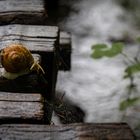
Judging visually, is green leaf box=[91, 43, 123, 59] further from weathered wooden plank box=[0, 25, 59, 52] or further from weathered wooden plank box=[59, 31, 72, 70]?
weathered wooden plank box=[0, 25, 59, 52]

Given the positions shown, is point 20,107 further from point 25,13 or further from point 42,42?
point 25,13

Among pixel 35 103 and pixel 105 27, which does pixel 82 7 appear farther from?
pixel 35 103

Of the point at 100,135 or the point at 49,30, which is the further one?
the point at 49,30

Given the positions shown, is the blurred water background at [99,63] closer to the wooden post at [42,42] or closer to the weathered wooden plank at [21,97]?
the wooden post at [42,42]

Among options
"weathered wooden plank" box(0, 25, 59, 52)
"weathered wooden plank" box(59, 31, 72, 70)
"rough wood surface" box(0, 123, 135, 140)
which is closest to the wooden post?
"weathered wooden plank" box(0, 25, 59, 52)

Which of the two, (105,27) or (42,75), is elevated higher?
(42,75)

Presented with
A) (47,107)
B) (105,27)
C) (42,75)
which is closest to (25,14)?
(42,75)

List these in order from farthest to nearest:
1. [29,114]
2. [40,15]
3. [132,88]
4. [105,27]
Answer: [105,27] < [132,88] < [40,15] < [29,114]
